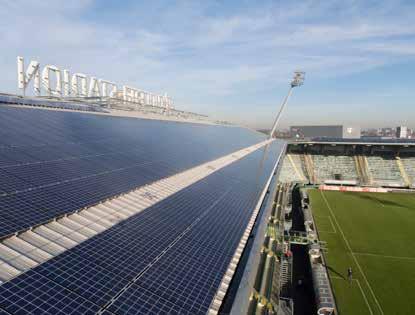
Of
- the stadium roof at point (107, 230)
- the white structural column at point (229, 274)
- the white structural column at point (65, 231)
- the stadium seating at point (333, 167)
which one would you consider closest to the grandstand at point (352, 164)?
the stadium seating at point (333, 167)

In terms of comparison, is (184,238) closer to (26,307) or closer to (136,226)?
(136,226)

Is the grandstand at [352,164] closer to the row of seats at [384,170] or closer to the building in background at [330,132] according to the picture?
the row of seats at [384,170]

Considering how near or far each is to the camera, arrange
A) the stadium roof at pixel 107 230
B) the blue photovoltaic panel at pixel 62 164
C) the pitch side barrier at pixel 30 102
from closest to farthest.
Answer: the stadium roof at pixel 107 230 < the blue photovoltaic panel at pixel 62 164 < the pitch side barrier at pixel 30 102

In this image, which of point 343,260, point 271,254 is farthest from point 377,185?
point 271,254

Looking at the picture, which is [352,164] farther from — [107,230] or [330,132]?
[107,230]

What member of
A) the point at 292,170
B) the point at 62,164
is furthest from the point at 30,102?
the point at 292,170

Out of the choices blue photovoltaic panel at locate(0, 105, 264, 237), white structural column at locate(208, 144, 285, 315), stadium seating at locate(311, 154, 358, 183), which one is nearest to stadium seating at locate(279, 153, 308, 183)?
stadium seating at locate(311, 154, 358, 183)
